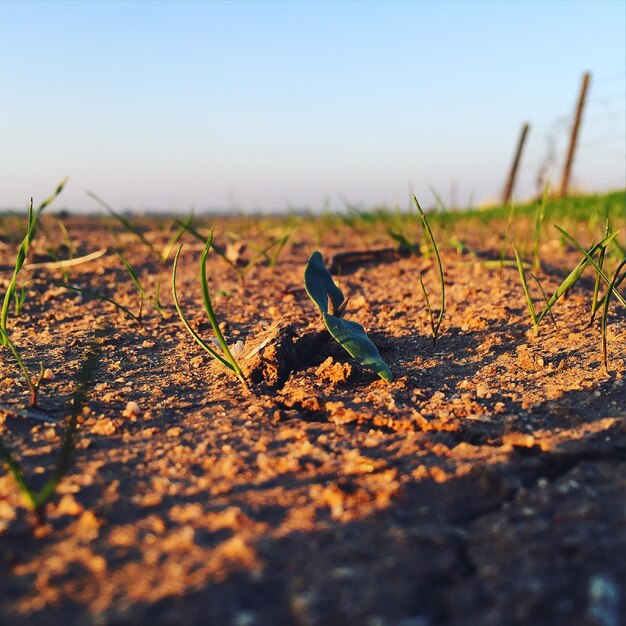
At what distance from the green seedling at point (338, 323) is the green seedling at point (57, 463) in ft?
1.60

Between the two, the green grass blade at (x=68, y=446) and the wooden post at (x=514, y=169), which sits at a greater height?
the wooden post at (x=514, y=169)

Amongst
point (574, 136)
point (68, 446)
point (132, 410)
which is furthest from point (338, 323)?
point (574, 136)

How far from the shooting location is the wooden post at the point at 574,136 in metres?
9.90

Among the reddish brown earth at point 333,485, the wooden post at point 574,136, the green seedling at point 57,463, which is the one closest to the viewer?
the reddish brown earth at point 333,485

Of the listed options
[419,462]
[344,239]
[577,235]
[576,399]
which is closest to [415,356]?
[576,399]

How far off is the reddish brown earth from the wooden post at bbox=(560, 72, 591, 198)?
946 cm

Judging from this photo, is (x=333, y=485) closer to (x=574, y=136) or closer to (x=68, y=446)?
(x=68, y=446)

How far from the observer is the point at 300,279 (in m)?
2.18

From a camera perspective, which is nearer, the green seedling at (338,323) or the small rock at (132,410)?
the small rock at (132,410)

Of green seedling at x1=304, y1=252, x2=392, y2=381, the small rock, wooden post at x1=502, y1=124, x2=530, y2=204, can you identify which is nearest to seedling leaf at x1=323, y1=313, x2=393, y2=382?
green seedling at x1=304, y1=252, x2=392, y2=381

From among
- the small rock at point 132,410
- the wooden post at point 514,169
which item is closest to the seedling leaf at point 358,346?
the small rock at point 132,410

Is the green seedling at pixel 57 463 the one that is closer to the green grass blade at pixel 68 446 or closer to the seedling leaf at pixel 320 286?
the green grass blade at pixel 68 446

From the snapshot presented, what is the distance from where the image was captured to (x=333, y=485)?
806 mm

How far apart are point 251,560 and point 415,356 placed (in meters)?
0.78
